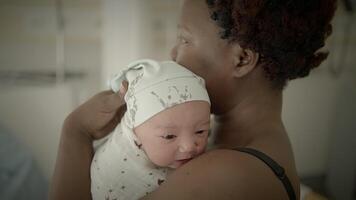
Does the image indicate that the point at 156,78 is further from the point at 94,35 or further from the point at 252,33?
the point at 94,35

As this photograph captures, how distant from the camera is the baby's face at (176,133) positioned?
2.32 ft

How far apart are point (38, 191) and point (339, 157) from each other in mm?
1791

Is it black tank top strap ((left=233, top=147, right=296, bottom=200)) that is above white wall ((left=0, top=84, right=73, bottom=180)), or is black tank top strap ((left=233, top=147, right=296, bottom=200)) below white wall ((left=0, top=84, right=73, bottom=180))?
above

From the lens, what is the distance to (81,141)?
926 mm

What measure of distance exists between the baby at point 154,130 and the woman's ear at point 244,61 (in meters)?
0.11

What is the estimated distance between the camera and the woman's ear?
792mm

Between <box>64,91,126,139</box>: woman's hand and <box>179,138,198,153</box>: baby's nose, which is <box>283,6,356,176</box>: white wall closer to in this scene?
<box>64,91,126,139</box>: woman's hand

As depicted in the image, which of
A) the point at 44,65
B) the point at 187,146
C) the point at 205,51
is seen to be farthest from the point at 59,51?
the point at 187,146

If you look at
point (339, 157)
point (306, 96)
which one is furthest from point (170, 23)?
point (339, 157)

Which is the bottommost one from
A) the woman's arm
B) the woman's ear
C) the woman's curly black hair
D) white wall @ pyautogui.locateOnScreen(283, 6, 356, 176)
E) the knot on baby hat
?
white wall @ pyautogui.locateOnScreen(283, 6, 356, 176)

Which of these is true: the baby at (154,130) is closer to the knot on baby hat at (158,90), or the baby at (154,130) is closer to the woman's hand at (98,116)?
the knot on baby hat at (158,90)

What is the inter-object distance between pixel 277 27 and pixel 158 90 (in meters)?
0.28

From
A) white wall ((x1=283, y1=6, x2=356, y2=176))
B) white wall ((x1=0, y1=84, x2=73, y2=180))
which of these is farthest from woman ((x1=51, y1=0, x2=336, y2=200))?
white wall ((x1=283, y1=6, x2=356, y2=176))

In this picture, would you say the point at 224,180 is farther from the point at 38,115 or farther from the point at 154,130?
the point at 38,115
